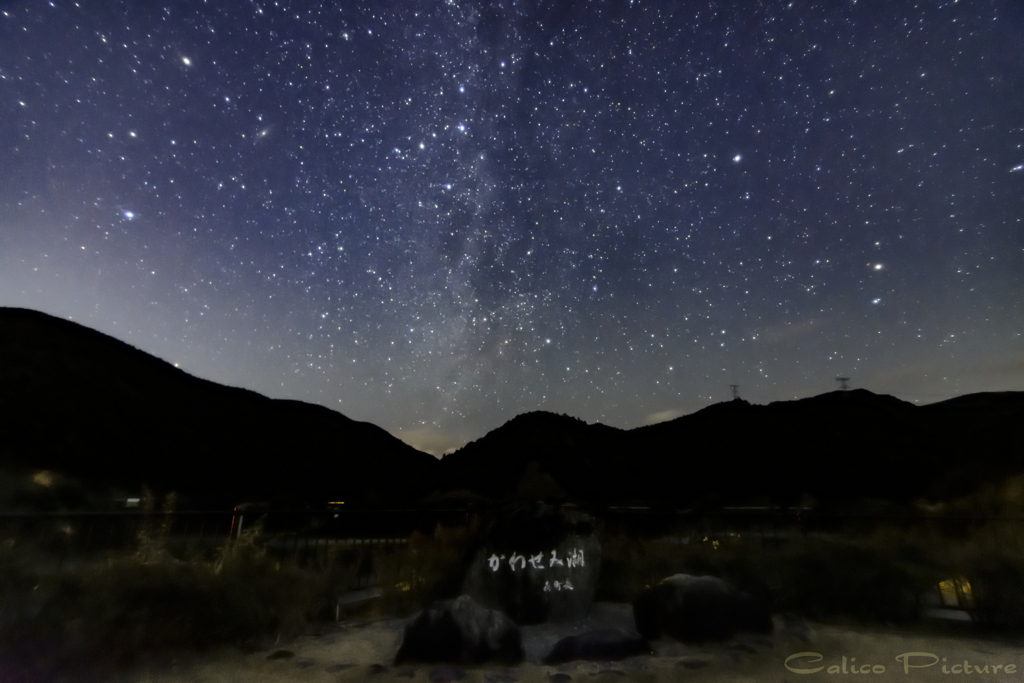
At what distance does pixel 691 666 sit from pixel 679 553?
3.88m

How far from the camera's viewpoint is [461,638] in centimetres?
486

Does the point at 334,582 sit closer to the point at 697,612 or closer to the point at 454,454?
the point at 697,612

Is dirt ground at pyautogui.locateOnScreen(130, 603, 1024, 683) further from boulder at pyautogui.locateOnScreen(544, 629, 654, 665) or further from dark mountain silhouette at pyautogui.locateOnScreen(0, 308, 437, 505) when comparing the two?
dark mountain silhouette at pyautogui.locateOnScreen(0, 308, 437, 505)

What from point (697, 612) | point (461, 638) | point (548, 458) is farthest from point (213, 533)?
point (548, 458)

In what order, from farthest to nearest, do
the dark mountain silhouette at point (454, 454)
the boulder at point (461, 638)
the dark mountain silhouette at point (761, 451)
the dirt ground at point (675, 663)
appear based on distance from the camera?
1. the dark mountain silhouette at point (761, 451)
2. the dark mountain silhouette at point (454, 454)
3. the boulder at point (461, 638)
4. the dirt ground at point (675, 663)

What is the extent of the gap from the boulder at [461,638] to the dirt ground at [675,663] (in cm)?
15

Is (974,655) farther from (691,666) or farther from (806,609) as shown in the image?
(691,666)

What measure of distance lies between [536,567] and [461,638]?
80.5 inches

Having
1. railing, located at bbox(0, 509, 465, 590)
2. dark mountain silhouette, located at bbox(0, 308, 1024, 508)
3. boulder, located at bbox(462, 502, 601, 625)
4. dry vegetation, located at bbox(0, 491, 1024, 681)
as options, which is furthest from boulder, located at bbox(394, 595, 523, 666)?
dark mountain silhouette, located at bbox(0, 308, 1024, 508)

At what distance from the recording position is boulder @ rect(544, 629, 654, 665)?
493cm

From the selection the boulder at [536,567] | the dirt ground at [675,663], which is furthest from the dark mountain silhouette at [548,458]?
the dirt ground at [675,663]

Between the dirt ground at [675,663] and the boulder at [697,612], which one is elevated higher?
the boulder at [697,612]

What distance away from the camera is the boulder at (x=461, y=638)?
4.78 meters

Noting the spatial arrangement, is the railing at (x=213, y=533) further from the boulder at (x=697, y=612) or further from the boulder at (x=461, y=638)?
the boulder at (x=697, y=612)
